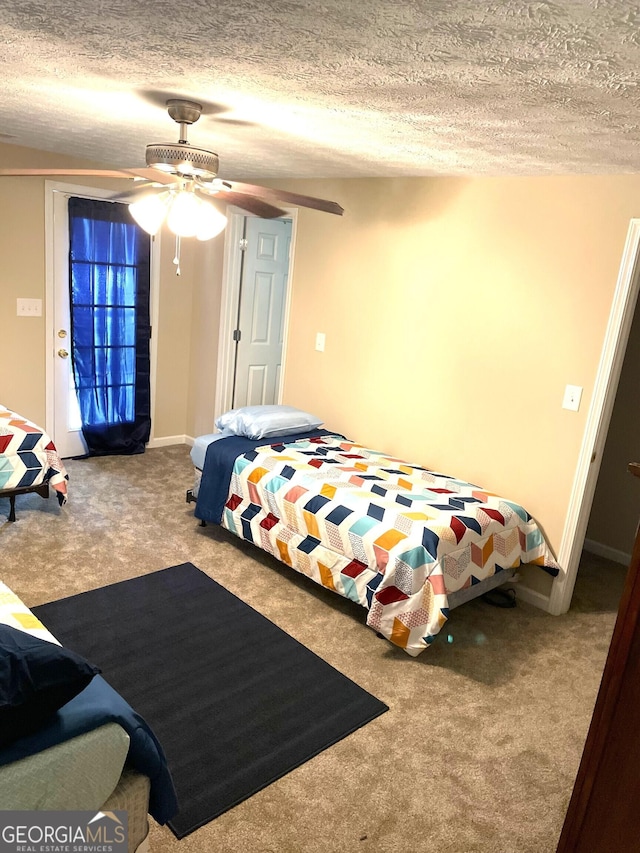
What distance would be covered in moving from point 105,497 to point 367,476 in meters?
1.96

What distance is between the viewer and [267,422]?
3994 millimetres

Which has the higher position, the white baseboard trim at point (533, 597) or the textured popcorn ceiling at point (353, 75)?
the textured popcorn ceiling at point (353, 75)

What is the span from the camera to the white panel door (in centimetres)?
512

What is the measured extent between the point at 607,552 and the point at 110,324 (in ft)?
13.2

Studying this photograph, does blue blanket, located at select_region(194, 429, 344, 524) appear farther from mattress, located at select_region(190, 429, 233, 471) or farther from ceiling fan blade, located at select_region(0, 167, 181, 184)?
ceiling fan blade, located at select_region(0, 167, 181, 184)

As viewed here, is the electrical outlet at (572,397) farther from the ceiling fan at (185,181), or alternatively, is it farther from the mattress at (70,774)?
the mattress at (70,774)

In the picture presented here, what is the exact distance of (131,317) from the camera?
5.07m

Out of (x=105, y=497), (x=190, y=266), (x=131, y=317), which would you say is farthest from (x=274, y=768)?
(x=190, y=266)

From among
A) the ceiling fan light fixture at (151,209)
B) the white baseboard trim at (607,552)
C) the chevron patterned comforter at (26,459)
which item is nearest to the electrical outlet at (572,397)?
the white baseboard trim at (607,552)

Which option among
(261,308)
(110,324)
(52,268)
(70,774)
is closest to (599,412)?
(70,774)

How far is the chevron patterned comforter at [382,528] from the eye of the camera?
9.35 feet

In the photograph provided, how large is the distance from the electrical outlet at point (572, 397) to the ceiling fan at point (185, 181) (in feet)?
5.14

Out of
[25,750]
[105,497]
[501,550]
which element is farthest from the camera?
[105,497]

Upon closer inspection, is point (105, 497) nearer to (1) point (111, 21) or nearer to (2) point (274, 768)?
(2) point (274, 768)
